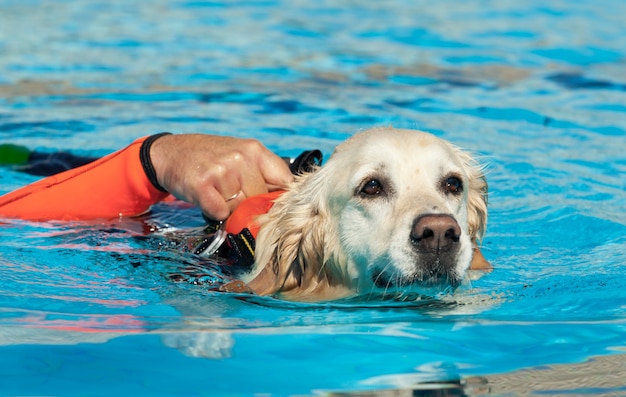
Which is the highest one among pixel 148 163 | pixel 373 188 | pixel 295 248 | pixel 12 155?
pixel 373 188

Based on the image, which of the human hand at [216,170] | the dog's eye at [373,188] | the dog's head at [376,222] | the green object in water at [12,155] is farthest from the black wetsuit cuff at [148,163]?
the green object in water at [12,155]

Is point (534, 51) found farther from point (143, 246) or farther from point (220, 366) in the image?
point (220, 366)

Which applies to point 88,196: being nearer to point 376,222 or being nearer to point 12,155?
point 12,155

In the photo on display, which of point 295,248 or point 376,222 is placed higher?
point 376,222

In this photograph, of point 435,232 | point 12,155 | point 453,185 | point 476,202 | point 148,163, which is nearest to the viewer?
point 435,232

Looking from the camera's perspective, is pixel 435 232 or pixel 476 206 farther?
pixel 476 206

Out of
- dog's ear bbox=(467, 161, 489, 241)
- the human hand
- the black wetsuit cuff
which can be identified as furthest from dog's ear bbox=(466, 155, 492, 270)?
the black wetsuit cuff

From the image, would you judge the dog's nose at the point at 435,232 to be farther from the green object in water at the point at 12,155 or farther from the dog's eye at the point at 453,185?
the green object in water at the point at 12,155

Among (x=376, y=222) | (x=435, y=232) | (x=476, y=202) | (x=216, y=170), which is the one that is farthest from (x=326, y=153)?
(x=435, y=232)

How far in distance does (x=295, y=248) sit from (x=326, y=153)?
336cm

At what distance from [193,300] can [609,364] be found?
203cm

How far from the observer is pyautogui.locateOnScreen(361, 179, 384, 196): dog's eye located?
4.64m

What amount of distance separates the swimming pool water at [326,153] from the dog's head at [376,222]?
0.76ft

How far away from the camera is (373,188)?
4.64 meters
